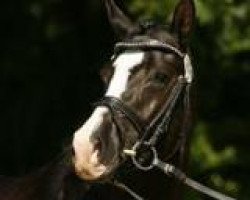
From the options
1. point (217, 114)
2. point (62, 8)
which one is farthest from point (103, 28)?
point (217, 114)

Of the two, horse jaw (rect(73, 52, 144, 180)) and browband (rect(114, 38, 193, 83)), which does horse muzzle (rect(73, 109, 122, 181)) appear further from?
browband (rect(114, 38, 193, 83))

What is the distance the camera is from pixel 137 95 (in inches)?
175

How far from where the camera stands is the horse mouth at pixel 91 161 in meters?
4.20

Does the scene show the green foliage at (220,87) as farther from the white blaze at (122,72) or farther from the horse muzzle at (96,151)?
the horse muzzle at (96,151)

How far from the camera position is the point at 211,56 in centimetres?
779

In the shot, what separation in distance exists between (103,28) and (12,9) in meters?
0.84

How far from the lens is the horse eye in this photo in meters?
4.48

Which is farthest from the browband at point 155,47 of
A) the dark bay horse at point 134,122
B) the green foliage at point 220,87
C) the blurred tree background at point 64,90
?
the blurred tree background at point 64,90

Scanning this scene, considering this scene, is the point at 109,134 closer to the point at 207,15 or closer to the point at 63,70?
the point at 207,15

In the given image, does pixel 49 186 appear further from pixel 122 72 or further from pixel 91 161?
pixel 122 72

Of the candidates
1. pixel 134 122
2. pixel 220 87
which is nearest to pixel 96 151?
pixel 134 122

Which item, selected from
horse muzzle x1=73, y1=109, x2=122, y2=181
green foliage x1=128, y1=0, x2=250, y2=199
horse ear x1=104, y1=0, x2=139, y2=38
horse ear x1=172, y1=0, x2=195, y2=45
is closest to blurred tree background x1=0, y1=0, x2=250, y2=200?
green foliage x1=128, y1=0, x2=250, y2=199

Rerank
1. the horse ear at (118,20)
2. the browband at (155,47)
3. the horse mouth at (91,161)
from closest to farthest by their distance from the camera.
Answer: the horse mouth at (91,161) → the browband at (155,47) → the horse ear at (118,20)

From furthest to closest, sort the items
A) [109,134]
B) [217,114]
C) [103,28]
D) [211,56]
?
[103,28], [217,114], [211,56], [109,134]
